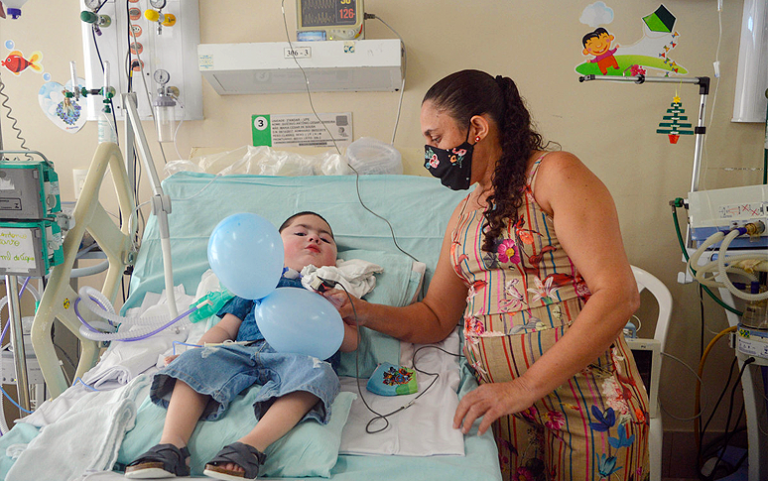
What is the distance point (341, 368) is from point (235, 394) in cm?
37

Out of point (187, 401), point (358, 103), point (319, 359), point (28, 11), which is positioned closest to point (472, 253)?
point (319, 359)

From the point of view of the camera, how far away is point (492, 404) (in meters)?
1.17

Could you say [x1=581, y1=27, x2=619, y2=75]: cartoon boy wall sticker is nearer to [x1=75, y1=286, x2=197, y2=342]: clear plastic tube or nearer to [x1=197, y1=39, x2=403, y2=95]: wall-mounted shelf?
[x1=197, y1=39, x2=403, y2=95]: wall-mounted shelf

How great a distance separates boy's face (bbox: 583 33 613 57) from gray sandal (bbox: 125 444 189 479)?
2.26 metres

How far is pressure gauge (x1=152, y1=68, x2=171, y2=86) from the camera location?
245 cm

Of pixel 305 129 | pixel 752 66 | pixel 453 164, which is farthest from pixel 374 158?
pixel 752 66

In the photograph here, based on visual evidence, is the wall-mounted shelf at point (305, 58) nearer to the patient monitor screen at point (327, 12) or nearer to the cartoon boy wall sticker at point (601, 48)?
the patient monitor screen at point (327, 12)

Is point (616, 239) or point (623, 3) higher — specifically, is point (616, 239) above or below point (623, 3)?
below

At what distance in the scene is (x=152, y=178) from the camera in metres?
1.39

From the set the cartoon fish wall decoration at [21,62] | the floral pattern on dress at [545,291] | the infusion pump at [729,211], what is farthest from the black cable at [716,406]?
the cartoon fish wall decoration at [21,62]

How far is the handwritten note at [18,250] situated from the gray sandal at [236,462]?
0.77 metres

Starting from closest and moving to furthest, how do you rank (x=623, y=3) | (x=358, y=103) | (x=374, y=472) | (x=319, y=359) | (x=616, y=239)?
1. (x=374, y=472)
2. (x=616, y=239)
3. (x=319, y=359)
4. (x=623, y=3)
5. (x=358, y=103)

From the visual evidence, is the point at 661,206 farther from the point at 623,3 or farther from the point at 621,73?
the point at 623,3

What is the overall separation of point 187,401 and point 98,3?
6.78ft
